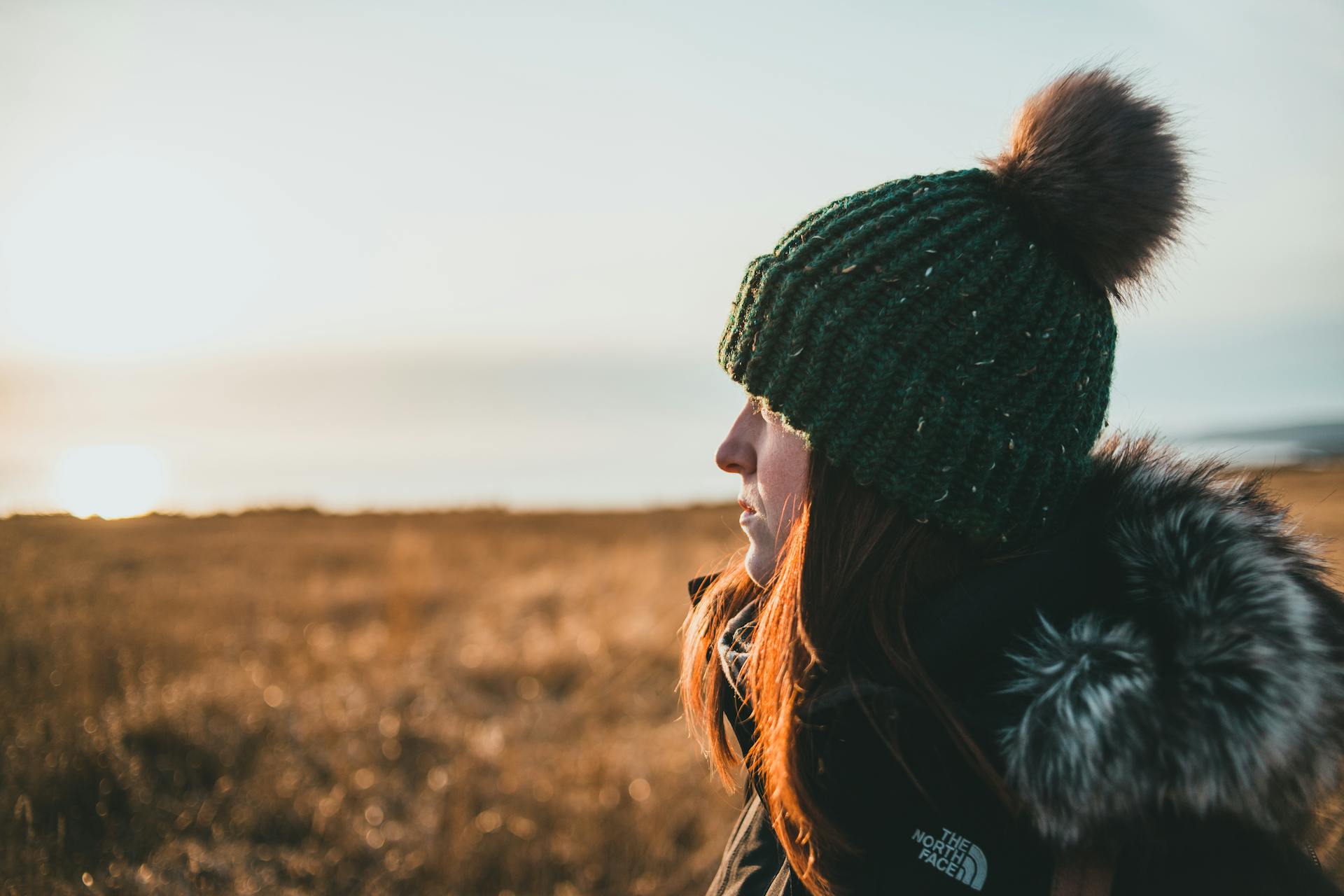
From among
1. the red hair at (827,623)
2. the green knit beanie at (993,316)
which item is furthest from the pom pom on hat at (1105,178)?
the red hair at (827,623)

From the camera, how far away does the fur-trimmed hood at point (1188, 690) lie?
3.58ft

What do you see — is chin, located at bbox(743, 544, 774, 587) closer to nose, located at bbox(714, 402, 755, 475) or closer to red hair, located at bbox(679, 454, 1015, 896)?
red hair, located at bbox(679, 454, 1015, 896)

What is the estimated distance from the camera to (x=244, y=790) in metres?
3.42

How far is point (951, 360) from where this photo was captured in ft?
4.70

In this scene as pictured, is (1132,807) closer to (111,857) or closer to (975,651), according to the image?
(975,651)

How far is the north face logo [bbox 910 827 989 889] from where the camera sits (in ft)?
4.05

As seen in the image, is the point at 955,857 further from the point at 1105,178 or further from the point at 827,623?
the point at 1105,178

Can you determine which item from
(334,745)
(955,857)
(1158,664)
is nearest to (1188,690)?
(1158,664)

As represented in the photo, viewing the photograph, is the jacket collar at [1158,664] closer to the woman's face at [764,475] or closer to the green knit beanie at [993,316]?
the green knit beanie at [993,316]

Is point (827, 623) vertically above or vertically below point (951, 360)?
below

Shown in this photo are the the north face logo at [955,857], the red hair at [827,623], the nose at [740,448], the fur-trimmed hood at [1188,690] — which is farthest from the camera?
the nose at [740,448]

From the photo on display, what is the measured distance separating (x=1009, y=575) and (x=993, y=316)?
1.59 ft

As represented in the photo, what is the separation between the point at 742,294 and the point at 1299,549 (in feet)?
3.78

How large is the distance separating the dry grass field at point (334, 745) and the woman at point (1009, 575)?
1.84 feet
